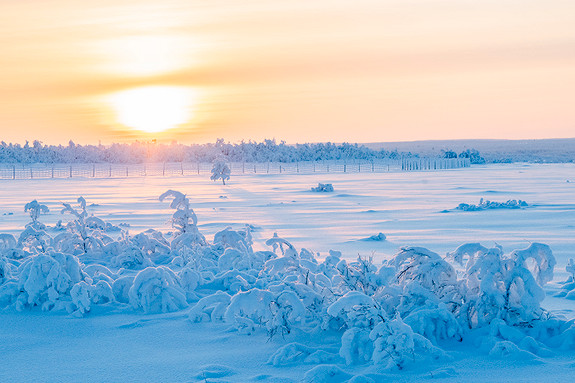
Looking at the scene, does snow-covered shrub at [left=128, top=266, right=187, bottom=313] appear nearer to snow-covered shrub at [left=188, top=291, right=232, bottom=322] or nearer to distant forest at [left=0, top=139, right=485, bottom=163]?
snow-covered shrub at [left=188, top=291, right=232, bottom=322]

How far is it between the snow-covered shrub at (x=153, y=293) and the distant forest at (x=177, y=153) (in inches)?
2817

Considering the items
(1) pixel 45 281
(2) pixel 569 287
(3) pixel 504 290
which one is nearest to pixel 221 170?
(1) pixel 45 281

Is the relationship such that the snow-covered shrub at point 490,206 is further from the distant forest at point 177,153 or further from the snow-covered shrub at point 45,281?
the distant forest at point 177,153

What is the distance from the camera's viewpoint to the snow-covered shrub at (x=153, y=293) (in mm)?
6812

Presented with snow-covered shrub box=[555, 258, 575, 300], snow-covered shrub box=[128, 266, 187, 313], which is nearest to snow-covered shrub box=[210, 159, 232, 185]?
snow-covered shrub box=[555, 258, 575, 300]

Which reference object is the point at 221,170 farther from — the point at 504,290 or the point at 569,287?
the point at 504,290

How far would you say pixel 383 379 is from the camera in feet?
15.3

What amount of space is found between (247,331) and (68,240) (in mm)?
5067

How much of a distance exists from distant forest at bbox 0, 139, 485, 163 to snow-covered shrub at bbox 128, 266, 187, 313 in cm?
7154

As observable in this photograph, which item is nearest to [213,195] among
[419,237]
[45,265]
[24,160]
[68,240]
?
[419,237]

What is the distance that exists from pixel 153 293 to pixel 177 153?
8075 cm

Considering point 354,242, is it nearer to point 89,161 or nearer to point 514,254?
point 514,254

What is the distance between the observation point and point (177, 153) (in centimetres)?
8638

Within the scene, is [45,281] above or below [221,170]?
below
